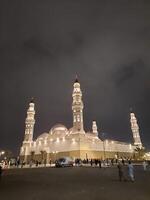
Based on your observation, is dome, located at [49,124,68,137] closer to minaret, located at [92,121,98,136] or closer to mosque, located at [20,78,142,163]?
mosque, located at [20,78,142,163]

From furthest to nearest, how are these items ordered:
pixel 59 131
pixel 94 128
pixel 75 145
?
pixel 94 128 < pixel 59 131 < pixel 75 145

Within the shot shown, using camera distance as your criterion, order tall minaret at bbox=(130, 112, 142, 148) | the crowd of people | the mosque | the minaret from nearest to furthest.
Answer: the crowd of people
the mosque
tall minaret at bbox=(130, 112, 142, 148)
the minaret

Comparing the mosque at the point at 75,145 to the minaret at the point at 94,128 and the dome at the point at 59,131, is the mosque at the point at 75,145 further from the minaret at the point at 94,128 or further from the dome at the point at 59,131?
the minaret at the point at 94,128

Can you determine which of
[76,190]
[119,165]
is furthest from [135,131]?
[76,190]

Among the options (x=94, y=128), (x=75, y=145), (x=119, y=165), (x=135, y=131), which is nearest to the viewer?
(x=119, y=165)

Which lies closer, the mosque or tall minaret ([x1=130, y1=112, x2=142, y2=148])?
the mosque

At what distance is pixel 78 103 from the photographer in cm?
6712

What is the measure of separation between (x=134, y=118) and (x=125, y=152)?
2159 cm

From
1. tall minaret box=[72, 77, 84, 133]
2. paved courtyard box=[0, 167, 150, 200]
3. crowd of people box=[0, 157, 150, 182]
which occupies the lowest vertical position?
paved courtyard box=[0, 167, 150, 200]

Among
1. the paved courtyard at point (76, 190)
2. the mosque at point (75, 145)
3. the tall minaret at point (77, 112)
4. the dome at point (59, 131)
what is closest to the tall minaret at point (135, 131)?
the mosque at point (75, 145)

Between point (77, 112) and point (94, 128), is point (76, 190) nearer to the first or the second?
point (77, 112)

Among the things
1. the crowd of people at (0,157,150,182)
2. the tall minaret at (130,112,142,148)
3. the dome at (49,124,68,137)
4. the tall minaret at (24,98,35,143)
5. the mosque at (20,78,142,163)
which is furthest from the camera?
the tall minaret at (130,112,142,148)

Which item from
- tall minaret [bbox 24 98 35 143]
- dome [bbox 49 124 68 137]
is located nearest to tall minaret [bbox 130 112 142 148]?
dome [bbox 49 124 68 137]

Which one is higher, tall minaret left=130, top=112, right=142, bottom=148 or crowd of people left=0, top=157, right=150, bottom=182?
tall minaret left=130, top=112, right=142, bottom=148
